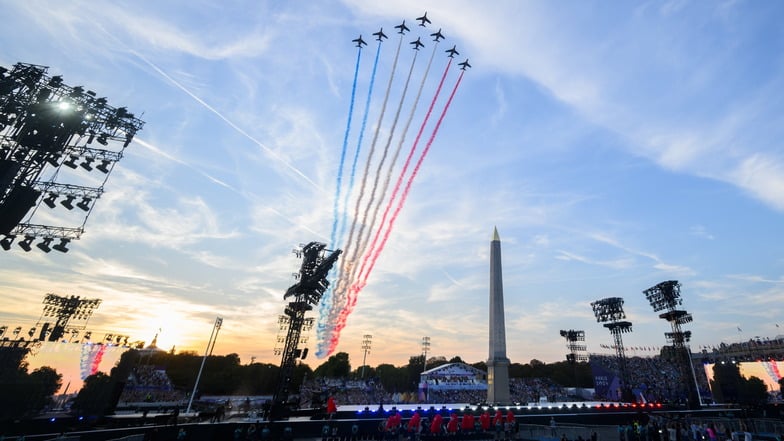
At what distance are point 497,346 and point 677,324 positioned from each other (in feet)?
79.8

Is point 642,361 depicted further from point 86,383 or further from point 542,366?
point 86,383

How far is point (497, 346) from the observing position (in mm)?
38312

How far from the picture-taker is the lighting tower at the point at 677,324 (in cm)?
4078

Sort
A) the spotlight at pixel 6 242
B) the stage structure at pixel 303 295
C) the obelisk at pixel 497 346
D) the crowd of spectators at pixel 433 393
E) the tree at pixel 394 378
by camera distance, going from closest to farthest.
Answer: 1. the spotlight at pixel 6 242
2. the stage structure at pixel 303 295
3. the obelisk at pixel 497 346
4. the crowd of spectators at pixel 433 393
5. the tree at pixel 394 378

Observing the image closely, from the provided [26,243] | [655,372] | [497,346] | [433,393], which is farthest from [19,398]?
[655,372]

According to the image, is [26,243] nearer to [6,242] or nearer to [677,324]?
[6,242]

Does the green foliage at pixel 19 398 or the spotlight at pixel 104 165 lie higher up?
the spotlight at pixel 104 165

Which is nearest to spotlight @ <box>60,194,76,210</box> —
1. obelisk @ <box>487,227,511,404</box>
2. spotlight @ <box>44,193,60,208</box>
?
spotlight @ <box>44,193,60,208</box>

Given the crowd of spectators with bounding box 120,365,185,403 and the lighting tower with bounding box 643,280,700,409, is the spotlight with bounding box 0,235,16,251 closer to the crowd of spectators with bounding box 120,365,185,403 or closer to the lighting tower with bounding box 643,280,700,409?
the crowd of spectators with bounding box 120,365,185,403

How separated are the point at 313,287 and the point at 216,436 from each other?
503 inches

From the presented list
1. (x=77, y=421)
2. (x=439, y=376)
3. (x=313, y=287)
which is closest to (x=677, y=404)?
(x=439, y=376)

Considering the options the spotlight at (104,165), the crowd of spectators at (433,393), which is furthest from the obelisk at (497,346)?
the spotlight at (104,165)

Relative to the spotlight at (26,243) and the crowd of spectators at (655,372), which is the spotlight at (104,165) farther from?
the crowd of spectators at (655,372)

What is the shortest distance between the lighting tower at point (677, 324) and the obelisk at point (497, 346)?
21.4 meters
